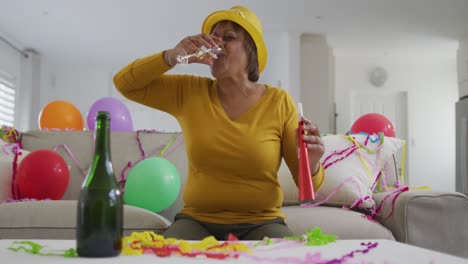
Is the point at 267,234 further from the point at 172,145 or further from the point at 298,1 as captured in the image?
the point at 298,1

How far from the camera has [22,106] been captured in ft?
25.8

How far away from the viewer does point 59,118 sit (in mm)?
3090

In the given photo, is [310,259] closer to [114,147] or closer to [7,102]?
[114,147]

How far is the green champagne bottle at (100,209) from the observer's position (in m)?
0.80

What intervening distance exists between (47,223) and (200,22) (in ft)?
17.9

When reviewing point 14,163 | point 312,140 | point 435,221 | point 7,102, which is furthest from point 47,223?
point 7,102

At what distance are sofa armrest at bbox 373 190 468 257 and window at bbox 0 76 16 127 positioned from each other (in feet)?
21.3

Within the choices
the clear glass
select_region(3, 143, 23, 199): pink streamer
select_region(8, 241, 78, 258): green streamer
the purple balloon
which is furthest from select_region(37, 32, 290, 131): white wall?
select_region(8, 241, 78, 258): green streamer

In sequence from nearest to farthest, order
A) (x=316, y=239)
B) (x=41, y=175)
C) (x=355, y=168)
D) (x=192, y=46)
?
(x=316, y=239) → (x=192, y=46) → (x=41, y=175) → (x=355, y=168)

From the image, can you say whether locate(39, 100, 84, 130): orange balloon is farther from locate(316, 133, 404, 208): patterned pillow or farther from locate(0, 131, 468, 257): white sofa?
locate(316, 133, 404, 208): patterned pillow

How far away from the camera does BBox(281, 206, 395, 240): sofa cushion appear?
1759 millimetres

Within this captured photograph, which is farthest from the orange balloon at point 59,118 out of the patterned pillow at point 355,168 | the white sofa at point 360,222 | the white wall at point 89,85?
the white wall at point 89,85

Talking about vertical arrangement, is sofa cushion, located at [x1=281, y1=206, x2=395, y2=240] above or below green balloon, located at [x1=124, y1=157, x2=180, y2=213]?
below

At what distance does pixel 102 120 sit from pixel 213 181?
0.72 meters
